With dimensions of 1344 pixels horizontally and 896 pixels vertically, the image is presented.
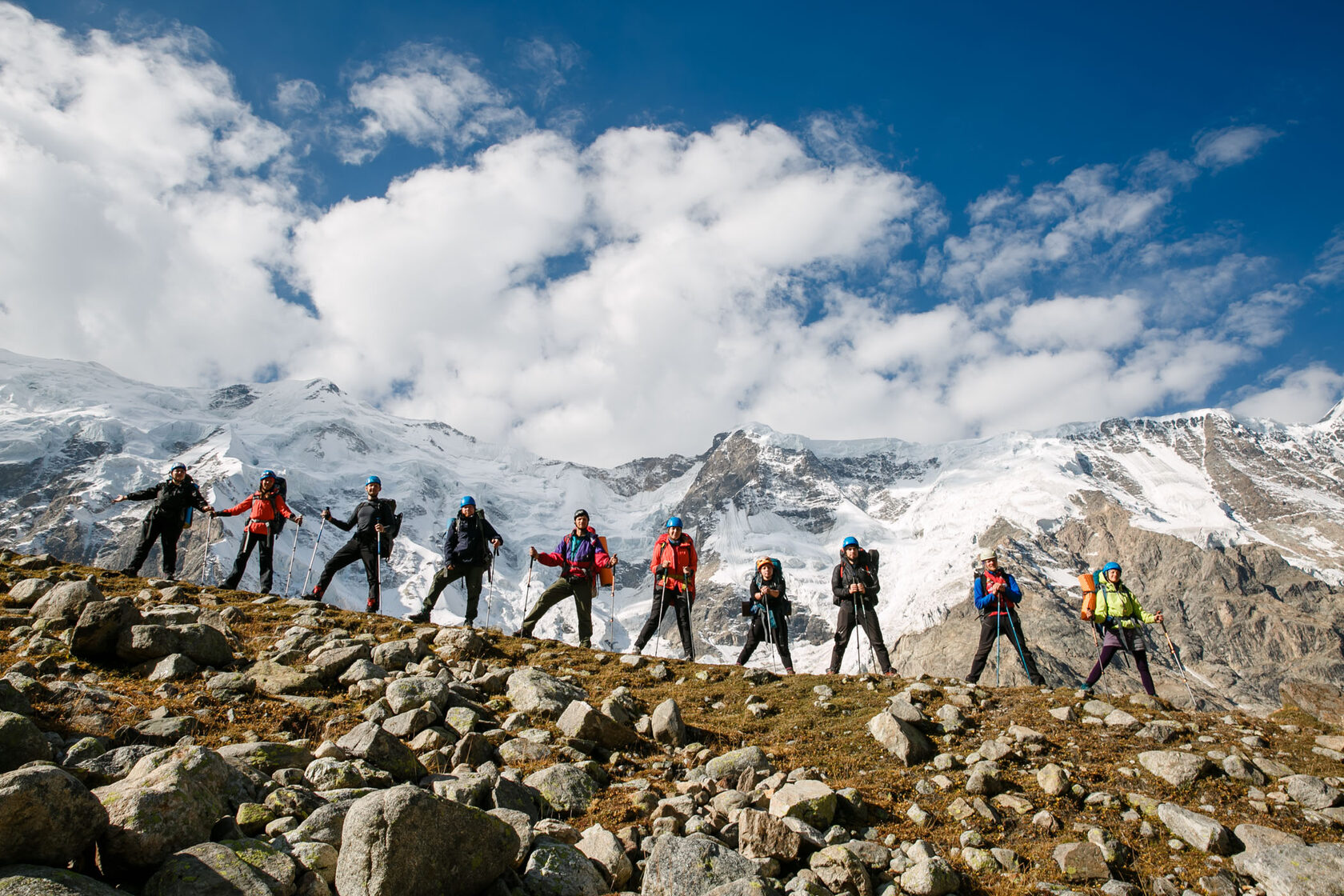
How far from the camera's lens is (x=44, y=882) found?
3650 millimetres

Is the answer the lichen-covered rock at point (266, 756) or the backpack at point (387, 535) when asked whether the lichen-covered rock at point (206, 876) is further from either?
the backpack at point (387, 535)

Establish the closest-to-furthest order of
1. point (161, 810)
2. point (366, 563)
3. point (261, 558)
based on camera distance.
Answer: point (161, 810)
point (366, 563)
point (261, 558)

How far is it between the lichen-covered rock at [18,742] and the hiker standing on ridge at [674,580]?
12.0m

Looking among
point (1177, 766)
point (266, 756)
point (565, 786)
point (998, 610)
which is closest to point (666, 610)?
point (998, 610)

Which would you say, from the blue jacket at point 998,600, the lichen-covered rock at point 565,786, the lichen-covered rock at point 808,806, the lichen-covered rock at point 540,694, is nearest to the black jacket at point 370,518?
the lichen-covered rock at point 540,694

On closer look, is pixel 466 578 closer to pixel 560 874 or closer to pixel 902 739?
pixel 902 739

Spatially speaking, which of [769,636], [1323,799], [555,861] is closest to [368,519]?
[769,636]

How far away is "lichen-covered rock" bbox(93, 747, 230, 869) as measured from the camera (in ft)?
14.5

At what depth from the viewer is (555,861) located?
5418 millimetres

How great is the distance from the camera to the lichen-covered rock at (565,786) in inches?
280

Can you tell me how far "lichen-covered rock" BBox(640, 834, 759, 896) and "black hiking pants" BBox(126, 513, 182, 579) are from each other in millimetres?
17264

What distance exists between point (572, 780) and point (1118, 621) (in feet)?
41.5

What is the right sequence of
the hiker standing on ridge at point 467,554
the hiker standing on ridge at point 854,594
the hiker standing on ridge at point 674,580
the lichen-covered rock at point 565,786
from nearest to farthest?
the lichen-covered rock at point 565,786 < the hiker standing on ridge at point 854,594 < the hiker standing on ridge at point 674,580 < the hiker standing on ridge at point 467,554

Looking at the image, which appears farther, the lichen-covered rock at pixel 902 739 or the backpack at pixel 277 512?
the backpack at pixel 277 512
